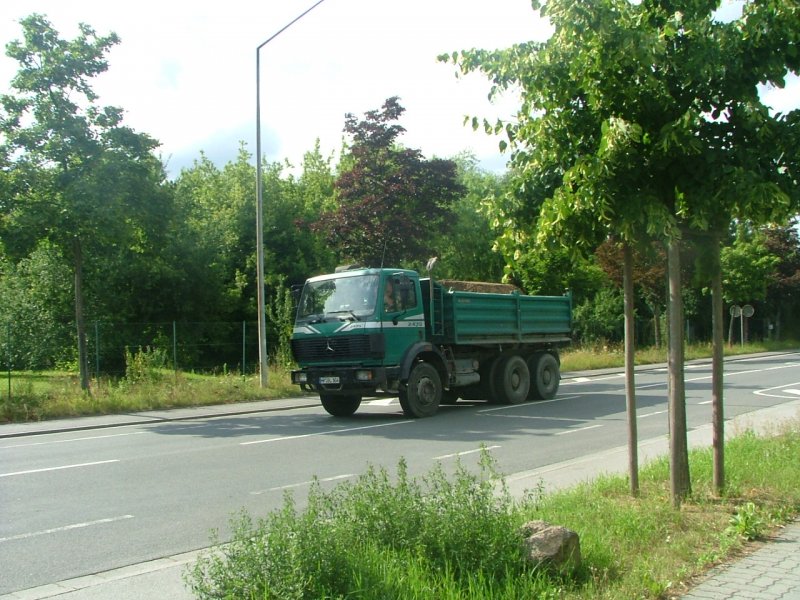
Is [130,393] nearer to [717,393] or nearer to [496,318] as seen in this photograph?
[496,318]

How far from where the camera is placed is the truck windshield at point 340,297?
50.1ft

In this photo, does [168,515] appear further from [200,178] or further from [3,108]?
[200,178]

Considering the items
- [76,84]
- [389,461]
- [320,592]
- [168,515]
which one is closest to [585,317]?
[76,84]

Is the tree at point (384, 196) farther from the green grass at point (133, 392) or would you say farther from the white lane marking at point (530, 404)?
the white lane marking at point (530, 404)

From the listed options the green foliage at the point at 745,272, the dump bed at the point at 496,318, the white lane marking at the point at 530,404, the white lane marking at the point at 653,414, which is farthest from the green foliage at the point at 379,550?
the green foliage at the point at 745,272

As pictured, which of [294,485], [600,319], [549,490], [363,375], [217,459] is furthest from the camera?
[600,319]

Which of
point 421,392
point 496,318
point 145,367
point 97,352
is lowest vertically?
point 421,392

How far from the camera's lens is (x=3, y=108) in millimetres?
17828

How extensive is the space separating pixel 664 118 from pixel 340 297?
9.80m

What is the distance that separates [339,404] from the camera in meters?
16.7

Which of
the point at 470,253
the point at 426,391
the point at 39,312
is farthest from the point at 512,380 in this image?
the point at 470,253

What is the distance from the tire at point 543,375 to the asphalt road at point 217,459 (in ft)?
1.22

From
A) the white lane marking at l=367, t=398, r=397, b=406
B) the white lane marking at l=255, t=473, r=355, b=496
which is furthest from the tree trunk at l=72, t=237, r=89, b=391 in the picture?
the white lane marking at l=255, t=473, r=355, b=496

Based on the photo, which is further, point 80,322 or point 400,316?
point 80,322
